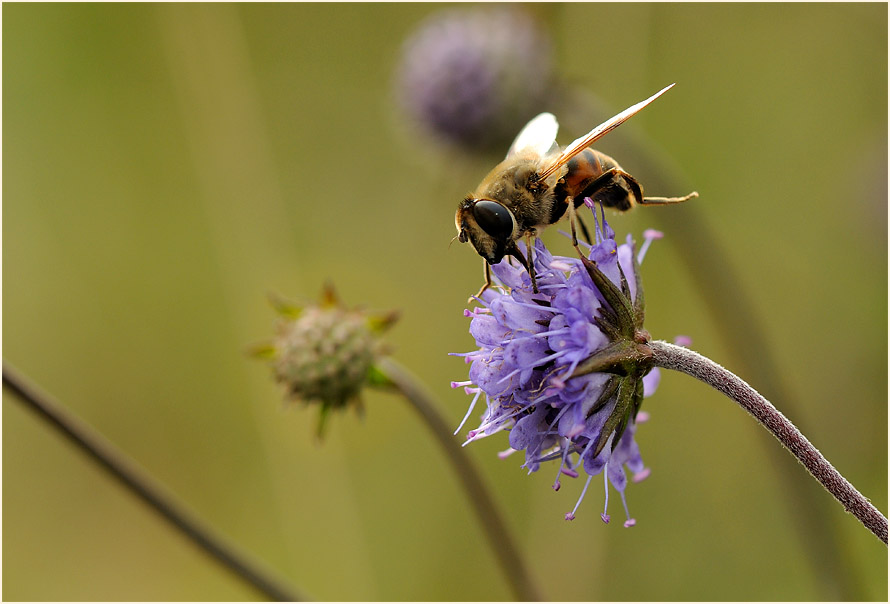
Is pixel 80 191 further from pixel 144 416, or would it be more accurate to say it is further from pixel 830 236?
pixel 830 236

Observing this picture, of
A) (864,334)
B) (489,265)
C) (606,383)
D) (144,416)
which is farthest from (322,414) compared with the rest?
(864,334)

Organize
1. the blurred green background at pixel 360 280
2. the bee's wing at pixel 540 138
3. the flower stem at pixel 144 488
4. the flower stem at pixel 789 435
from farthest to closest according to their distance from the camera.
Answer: the blurred green background at pixel 360 280, the flower stem at pixel 144 488, the bee's wing at pixel 540 138, the flower stem at pixel 789 435

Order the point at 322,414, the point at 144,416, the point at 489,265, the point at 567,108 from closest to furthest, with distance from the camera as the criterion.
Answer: the point at 489,265
the point at 322,414
the point at 567,108
the point at 144,416

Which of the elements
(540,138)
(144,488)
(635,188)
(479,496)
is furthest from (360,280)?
(635,188)

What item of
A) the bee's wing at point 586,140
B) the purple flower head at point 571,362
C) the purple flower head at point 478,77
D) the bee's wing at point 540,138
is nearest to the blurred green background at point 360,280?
the purple flower head at point 478,77

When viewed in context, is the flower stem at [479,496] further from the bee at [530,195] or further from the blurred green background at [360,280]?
the blurred green background at [360,280]

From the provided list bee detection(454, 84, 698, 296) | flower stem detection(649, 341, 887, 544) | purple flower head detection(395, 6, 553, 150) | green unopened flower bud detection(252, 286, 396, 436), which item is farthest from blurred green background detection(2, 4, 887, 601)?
flower stem detection(649, 341, 887, 544)
